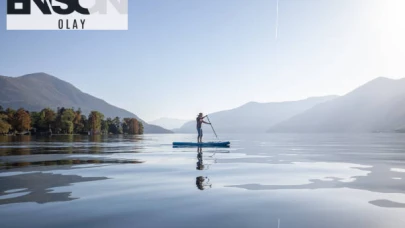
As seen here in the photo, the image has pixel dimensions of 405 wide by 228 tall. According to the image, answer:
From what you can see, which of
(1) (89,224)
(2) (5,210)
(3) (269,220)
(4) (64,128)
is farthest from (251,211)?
(4) (64,128)

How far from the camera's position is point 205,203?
31.6 feet

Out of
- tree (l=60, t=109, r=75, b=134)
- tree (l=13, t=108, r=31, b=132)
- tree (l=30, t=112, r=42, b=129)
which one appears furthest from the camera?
tree (l=30, t=112, r=42, b=129)

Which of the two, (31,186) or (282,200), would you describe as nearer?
(282,200)

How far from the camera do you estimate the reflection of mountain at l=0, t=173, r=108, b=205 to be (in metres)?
10.1

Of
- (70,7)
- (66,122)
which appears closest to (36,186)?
(70,7)

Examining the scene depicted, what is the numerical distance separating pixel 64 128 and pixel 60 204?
7687 inches

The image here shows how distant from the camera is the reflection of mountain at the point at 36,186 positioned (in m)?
10.1

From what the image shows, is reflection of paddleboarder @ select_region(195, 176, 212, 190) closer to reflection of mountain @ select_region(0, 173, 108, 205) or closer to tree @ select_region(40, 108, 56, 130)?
reflection of mountain @ select_region(0, 173, 108, 205)

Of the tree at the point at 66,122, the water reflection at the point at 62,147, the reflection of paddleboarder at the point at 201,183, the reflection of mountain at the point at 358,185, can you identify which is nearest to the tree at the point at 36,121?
the tree at the point at 66,122

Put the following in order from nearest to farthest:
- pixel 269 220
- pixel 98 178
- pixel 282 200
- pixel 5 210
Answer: pixel 269 220
pixel 5 210
pixel 282 200
pixel 98 178

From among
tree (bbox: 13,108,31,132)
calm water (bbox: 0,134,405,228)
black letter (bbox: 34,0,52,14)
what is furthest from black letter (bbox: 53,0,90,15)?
tree (bbox: 13,108,31,132)

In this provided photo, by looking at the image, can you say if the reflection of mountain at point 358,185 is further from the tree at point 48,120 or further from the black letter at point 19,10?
the tree at point 48,120

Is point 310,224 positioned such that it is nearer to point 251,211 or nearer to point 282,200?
point 251,211

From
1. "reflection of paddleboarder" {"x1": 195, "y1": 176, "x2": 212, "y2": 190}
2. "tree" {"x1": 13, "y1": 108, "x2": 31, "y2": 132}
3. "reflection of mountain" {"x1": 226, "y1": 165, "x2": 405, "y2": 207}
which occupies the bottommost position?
"reflection of mountain" {"x1": 226, "y1": 165, "x2": 405, "y2": 207}
